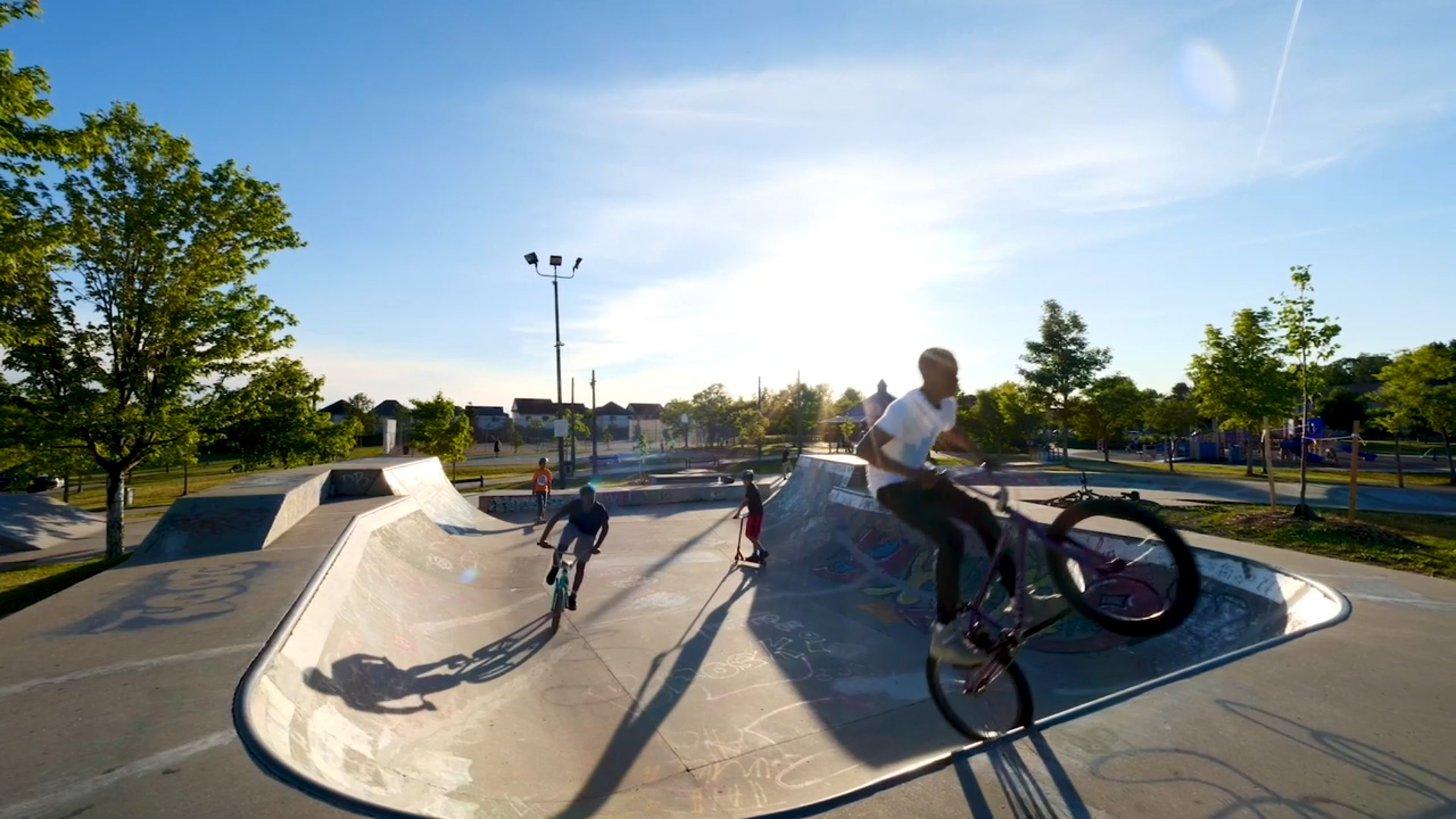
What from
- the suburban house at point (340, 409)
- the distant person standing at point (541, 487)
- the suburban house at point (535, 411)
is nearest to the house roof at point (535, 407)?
the suburban house at point (535, 411)

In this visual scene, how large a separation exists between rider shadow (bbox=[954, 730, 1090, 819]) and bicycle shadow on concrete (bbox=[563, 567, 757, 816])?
2418mm

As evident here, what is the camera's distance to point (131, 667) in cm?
474

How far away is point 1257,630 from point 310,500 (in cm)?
1419

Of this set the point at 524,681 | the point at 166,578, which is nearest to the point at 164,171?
the point at 166,578

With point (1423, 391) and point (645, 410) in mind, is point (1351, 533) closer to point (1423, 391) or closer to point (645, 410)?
point (1423, 391)

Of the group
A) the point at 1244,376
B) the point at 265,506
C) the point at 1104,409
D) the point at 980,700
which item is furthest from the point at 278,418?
the point at 1104,409

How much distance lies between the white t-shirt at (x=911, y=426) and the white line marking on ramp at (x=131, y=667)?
191 inches

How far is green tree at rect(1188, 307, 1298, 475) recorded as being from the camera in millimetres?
18141

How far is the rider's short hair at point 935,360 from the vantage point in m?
→ 4.13

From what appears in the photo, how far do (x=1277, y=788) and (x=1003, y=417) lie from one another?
39.2m

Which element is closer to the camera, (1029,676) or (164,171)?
(1029,676)

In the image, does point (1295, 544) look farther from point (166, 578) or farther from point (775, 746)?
point (166, 578)

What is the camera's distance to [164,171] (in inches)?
462

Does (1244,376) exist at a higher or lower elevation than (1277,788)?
higher
